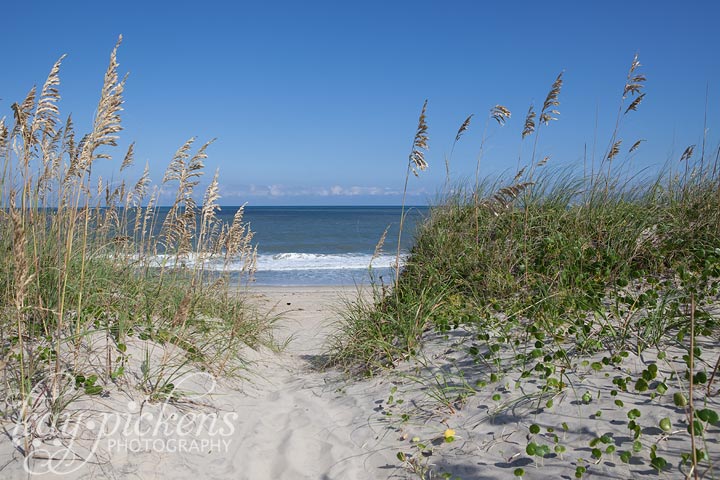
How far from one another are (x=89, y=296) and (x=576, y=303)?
4.22m

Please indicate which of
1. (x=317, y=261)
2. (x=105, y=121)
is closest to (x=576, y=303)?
(x=105, y=121)

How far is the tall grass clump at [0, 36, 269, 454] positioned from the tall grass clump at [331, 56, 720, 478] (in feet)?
5.06

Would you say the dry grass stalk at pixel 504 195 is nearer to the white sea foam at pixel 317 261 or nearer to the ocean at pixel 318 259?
the ocean at pixel 318 259

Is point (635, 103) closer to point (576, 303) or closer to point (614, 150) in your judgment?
point (614, 150)

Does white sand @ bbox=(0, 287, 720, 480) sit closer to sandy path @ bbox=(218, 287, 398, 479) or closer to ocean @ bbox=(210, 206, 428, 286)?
sandy path @ bbox=(218, 287, 398, 479)

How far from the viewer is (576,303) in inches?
175

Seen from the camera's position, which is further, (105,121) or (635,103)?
(635,103)

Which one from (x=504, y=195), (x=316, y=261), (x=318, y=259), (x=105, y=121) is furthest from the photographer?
(x=318, y=259)

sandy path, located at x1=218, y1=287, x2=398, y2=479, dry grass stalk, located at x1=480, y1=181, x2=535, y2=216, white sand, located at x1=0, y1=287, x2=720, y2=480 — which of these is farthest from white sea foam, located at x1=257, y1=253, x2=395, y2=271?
white sand, located at x1=0, y1=287, x2=720, y2=480

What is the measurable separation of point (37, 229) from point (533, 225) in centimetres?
497

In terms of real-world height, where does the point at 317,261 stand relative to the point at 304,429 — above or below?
below

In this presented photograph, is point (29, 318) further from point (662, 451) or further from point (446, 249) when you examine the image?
point (662, 451)

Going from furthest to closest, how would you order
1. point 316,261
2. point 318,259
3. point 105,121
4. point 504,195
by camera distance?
point 318,259 → point 316,261 → point 504,195 → point 105,121

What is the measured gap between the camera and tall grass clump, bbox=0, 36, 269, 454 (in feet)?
10.8
